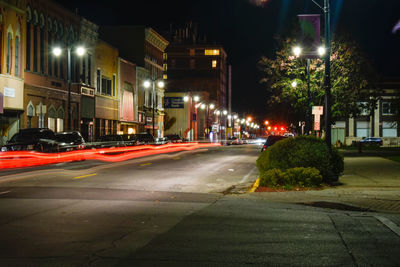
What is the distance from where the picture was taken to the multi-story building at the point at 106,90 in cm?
5461

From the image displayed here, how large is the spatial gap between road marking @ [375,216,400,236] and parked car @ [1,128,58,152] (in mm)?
20954

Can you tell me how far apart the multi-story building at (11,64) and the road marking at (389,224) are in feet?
103

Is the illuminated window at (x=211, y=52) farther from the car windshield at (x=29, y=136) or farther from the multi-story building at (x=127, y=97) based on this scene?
the car windshield at (x=29, y=136)

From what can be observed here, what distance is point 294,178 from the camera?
15.6 metres

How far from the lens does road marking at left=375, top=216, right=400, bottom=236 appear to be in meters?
9.09

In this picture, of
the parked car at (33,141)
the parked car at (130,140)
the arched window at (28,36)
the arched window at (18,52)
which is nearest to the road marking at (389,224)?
the parked car at (33,141)

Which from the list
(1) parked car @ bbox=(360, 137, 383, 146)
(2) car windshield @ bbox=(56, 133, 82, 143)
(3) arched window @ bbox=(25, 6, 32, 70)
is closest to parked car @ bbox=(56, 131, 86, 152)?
(2) car windshield @ bbox=(56, 133, 82, 143)

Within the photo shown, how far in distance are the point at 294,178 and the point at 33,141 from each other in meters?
17.1

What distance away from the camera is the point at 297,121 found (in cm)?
5988

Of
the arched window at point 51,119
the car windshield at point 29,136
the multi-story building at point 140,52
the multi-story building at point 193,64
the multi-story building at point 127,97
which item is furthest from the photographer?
the multi-story building at point 193,64

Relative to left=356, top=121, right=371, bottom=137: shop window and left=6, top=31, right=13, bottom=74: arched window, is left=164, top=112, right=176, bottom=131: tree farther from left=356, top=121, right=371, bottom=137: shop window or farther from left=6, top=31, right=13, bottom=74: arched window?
left=6, top=31, right=13, bottom=74: arched window

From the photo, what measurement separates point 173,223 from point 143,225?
1.98ft

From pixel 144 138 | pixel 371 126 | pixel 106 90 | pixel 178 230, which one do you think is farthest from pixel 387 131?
pixel 178 230

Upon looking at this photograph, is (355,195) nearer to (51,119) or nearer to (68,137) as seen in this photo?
(68,137)
